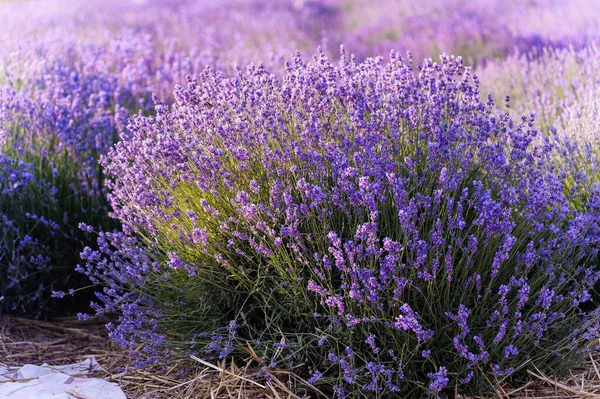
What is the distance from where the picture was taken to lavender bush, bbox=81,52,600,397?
2008 mm

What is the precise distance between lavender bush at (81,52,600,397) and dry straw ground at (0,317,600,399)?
62 millimetres

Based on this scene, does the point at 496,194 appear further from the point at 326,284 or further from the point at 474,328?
the point at 326,284

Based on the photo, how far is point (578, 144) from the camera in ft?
10.4

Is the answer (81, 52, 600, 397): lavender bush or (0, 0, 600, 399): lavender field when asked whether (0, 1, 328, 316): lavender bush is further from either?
(81, 52, 600, 397): lavender bush

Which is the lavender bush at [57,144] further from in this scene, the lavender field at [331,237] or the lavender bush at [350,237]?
the lavender bush at [350,237]

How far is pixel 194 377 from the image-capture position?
2393 millimetres

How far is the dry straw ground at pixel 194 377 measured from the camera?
7.25ft

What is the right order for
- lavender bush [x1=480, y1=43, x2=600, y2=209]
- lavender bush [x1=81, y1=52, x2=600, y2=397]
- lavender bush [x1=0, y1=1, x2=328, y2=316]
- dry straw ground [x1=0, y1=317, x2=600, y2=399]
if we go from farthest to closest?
lavender bush [x1=0, y1=1, x2=328, y2=316] < lavender bush [x1=480, y1=43, x2=600, y2=209] < dry straw ground [x1=0, y1=317, x2=600, y2=399] < lavender bush [x1=81, y1=52, x2=600, y2=397]

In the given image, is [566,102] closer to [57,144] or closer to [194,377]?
[194,377]

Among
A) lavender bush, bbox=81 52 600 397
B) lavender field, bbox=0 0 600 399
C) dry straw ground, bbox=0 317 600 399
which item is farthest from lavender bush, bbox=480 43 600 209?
dry straw ground, bbox=0 317 600 399

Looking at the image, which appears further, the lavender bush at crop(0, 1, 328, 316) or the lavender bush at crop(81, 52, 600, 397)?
the lavender bush at crop(0, 1, 328, 316)

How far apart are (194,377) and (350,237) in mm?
777

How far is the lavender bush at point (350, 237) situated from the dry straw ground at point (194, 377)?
6 cm

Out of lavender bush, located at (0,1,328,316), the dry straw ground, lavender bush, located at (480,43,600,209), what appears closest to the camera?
the dry straw ground
